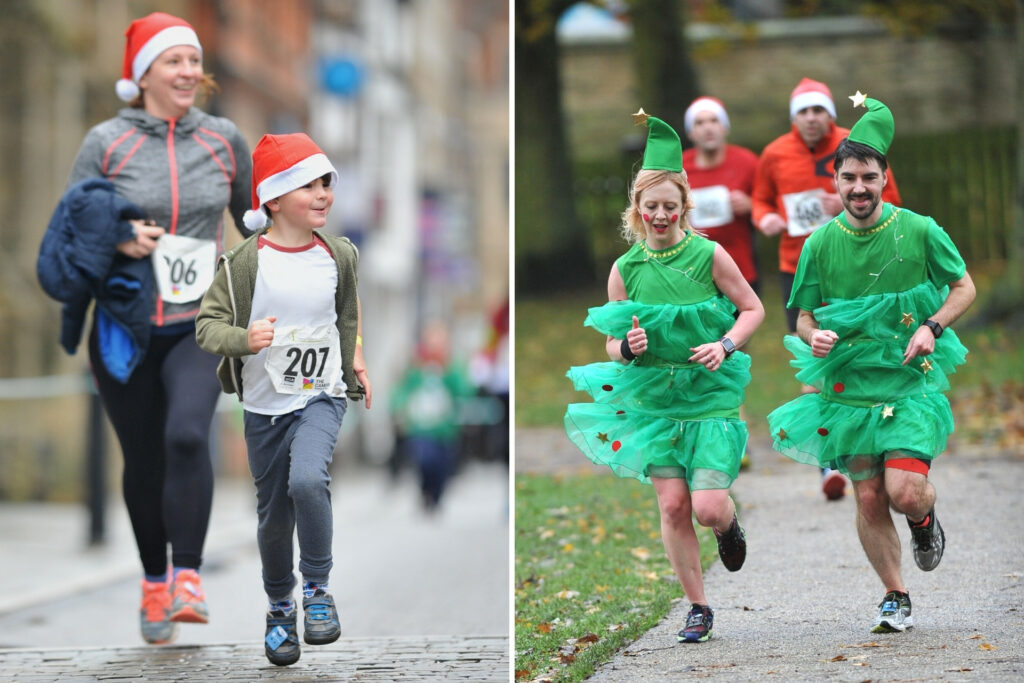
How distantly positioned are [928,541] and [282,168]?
8.67ft

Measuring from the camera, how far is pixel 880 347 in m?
6.39

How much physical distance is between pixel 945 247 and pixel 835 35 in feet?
84.9

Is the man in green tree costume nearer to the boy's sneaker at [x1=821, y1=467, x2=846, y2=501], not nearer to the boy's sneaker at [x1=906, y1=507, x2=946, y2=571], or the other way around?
the boy's sneaker at [x1=906, y1=507, x2=946, y2=571]

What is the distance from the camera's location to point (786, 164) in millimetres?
9062

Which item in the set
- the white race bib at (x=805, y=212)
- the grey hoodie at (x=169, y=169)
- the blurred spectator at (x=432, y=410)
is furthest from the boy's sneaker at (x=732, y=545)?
the blurred spectator at (x=432, y=410)

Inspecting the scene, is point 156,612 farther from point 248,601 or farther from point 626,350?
point 248,601

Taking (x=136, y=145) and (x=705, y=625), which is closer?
(x=705, y=625)

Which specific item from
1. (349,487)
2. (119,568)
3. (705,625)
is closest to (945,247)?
(705,625)

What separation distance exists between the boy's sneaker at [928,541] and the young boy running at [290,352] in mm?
2041

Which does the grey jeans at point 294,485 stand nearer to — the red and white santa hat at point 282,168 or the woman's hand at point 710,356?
the red and white santa hat at point 282,168

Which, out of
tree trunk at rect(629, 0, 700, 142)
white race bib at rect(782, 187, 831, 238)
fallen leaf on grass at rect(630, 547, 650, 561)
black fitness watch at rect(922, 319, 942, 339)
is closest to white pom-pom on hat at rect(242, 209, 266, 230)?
black fitness watch at rect(922, 319, 942, 339)

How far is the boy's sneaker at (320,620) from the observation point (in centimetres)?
606

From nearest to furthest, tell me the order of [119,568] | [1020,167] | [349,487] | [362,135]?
[119,568] < [1020,167] < [349,487] < [362,135]

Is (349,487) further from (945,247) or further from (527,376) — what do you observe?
(945,247)
